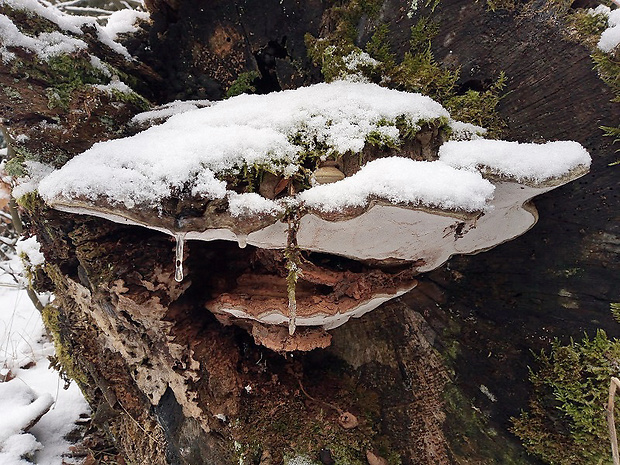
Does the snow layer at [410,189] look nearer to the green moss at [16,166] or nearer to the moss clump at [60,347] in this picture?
the green moss at [16,166]

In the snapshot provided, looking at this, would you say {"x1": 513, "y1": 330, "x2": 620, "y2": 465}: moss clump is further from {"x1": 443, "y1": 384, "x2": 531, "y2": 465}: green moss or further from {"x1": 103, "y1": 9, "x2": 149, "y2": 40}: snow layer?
{"x1": 103, "y1": 9, "x2": 149, "y2": 40}: snow layer

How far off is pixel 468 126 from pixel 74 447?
4.24 metres

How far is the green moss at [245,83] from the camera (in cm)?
225

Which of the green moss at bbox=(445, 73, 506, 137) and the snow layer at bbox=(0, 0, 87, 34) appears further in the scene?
the green moss at bbox=(445, 73, 506, 137)

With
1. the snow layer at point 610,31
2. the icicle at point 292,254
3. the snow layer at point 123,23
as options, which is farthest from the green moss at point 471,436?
the snow layer at point 123,23

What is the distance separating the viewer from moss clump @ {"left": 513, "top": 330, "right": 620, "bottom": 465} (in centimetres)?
160

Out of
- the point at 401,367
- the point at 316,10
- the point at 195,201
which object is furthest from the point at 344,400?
the point at 316,10

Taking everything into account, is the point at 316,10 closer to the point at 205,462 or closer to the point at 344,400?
the point at 344,400

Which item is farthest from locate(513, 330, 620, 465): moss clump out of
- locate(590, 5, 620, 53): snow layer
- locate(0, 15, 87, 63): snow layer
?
locate(0, 15, 87, 63): snow layer

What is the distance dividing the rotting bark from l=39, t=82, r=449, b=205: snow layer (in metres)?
0.44

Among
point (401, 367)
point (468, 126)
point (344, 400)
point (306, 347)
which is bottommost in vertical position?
point (344, 400)

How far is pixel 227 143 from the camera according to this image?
4.53ft

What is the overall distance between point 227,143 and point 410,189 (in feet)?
2.25

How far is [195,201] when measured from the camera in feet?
4.32
